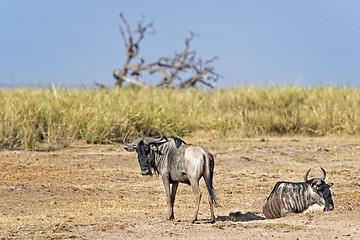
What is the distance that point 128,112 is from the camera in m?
17.8

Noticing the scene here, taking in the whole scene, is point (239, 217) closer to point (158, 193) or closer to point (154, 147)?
point (154, 147)

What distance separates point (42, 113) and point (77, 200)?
7.51 meters

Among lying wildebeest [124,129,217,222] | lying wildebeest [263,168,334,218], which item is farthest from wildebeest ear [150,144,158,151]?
lying wildebeest [263,168,334,218]

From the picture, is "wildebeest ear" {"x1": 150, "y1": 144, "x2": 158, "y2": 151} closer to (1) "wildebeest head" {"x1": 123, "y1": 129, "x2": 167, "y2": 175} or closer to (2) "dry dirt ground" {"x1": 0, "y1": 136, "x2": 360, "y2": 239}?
(1) "wildebeest head" {"x1": 123, "y1": 129, "x2": 167, "y2": 175}

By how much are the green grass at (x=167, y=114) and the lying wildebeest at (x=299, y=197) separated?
28.2 ft

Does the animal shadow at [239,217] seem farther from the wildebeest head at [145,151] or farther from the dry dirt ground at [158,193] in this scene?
the wildebeest head at [145,151]

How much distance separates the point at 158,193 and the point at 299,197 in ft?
10.0

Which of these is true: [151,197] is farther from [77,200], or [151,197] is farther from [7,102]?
[7,102]

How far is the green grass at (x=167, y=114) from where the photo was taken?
53.2ft

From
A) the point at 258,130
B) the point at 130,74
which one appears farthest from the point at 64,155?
the point at 130,74

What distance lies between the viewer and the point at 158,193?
10.3 meters

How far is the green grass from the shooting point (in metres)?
16.2

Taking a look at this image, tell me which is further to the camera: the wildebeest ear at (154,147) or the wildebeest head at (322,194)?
the wildebeest head at (322,194)

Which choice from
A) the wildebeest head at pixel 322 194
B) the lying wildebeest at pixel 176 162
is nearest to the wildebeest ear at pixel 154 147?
the lying wildebeest at pixel 176 162
